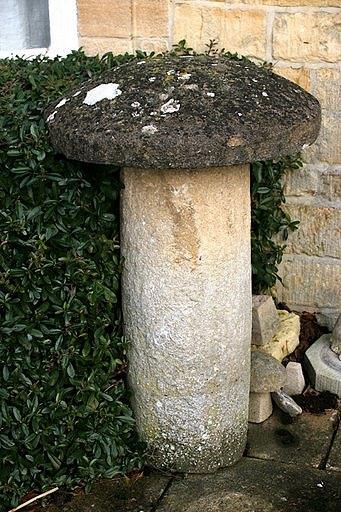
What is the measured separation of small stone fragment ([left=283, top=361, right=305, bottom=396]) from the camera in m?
3.60

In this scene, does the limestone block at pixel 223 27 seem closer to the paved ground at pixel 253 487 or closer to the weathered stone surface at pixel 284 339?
the weathered stone surface at pixel 284 339

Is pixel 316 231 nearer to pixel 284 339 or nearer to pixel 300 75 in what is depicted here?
pixel 284 339

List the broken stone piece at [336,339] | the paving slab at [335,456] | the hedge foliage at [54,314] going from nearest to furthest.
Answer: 1. the hedge foliage at [54,314]
2. the paving slab at [335,456]
3. the broken stone piece at [336,339]

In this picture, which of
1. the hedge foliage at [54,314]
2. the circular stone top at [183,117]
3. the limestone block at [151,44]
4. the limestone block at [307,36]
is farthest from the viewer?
the limestone block at [151,44]

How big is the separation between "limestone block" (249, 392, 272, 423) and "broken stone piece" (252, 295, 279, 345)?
26cm

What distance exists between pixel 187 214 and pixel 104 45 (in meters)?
1.32

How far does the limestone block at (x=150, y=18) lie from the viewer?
143 inches

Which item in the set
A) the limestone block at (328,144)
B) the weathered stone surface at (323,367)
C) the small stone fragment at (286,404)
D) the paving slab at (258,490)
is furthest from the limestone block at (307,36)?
the paving slab at (258,490)

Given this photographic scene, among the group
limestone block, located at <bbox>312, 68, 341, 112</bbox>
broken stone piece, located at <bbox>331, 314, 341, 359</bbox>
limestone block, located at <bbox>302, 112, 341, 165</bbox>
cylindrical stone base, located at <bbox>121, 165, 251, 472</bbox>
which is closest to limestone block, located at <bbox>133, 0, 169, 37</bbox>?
limestone block, located at <bbox>312, 68, 341, 112</bbox>

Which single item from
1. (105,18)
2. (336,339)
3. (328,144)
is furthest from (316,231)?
(105,18)

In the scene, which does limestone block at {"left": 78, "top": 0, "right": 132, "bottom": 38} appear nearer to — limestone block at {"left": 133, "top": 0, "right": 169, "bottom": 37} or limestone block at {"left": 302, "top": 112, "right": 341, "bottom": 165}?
limestone block at {"left": 133, "top": 0, "right": 169, "bottom": 37}

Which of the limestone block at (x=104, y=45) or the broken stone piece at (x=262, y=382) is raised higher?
the limestone block at (x=104, y=45)

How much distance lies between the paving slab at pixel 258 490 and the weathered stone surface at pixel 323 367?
1.76 ft

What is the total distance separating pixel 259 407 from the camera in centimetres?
340
